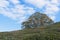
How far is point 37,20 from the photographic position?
69.8 meters

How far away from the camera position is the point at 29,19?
2822 inches

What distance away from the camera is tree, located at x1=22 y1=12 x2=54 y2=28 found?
69.9 meters

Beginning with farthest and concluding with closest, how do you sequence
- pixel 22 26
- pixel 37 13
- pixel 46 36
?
pixel 22 26 < pixel 37 13 < pixel 46 36

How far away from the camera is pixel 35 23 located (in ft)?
231

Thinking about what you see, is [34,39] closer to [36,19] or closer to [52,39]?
[52,39]

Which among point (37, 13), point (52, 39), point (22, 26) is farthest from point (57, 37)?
point (22, 26)

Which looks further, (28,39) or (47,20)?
(47,20)

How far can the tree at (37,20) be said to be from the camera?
69875 millimetres

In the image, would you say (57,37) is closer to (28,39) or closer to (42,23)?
(28,39)

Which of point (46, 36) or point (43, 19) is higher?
point (43, 19)

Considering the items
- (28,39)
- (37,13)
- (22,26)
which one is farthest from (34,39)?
(22,26)

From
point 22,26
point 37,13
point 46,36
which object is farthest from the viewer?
point 22,26

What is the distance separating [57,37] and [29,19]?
144 ft

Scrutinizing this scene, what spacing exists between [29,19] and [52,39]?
4534 cm
